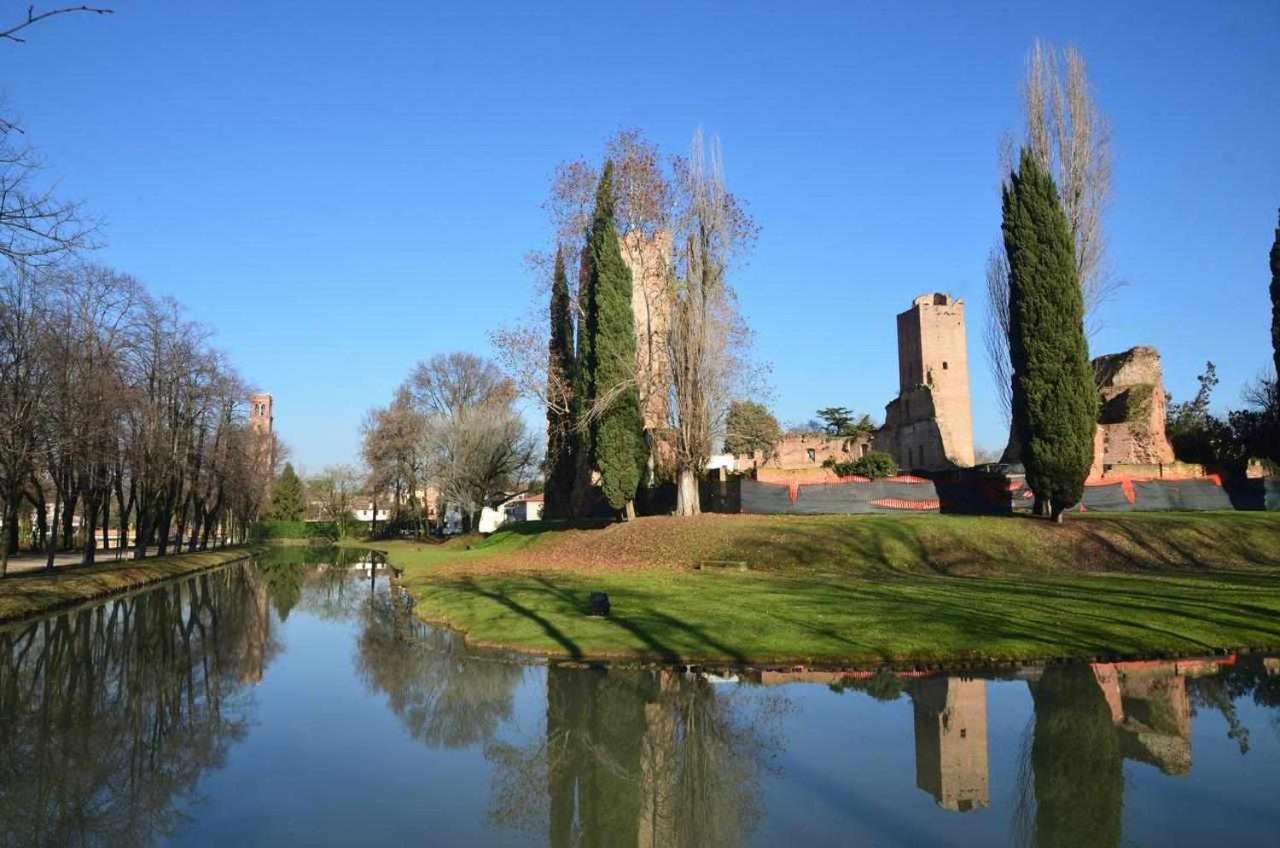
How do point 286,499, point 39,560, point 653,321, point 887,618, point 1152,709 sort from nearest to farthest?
point 1152,709 < point 887,618 < point 653,321 < point 39,560 < point 286,499

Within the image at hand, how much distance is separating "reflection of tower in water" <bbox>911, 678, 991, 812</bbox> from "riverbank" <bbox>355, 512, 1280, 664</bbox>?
1513 mm

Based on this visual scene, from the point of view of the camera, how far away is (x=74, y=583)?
26.2 meters

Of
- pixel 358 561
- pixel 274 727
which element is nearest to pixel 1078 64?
pixel 274 727

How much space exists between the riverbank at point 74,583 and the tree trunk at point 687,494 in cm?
1758

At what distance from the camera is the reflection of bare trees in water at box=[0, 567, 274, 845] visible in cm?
693

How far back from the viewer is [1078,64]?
99.8ft

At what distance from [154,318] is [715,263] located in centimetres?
2364

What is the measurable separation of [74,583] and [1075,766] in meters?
27.4

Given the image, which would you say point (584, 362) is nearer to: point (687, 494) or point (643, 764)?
point (687, 494)

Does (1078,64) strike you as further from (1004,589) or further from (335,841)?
(335,841)

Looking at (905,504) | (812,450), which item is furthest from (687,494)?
(812,450)

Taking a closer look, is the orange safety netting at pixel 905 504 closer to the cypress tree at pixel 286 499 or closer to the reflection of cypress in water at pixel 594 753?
the reflection of cypress in water at pixel 594 753

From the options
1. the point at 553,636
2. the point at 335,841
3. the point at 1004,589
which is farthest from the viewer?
the point at 1004,589

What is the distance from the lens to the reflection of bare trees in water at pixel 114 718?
6930mm
